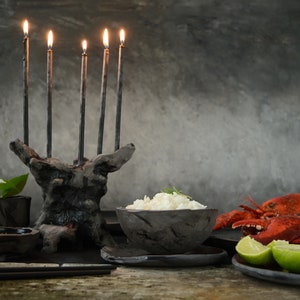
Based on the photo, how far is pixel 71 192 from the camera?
1822 mm

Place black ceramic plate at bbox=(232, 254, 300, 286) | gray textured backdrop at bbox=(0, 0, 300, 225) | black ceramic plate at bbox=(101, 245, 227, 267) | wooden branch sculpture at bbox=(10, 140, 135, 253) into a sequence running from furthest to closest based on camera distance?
1. gray textured backdrop at bbox=(0, 0, 300, 225)
2. wooden branch sculpture at bbox=(10, 140, 135, 253)
3. black ceramic plate at bbox=(101, 245, 227, 267)
4. black ceramic plate at bbox=(232, 254, 300, 286)

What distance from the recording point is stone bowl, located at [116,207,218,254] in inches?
61.7

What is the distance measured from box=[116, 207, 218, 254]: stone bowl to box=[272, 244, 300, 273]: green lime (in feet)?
0.85

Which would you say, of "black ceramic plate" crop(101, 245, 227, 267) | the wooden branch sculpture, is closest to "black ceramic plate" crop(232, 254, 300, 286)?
"black ceramic plate" crop(101, 245, 227, 267)

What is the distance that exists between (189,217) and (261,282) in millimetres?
263

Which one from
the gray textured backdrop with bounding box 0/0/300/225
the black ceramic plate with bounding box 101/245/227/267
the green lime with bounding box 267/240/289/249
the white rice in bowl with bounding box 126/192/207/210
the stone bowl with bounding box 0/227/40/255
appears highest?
the gray textured backdrop with bounding box 0/0/300/225

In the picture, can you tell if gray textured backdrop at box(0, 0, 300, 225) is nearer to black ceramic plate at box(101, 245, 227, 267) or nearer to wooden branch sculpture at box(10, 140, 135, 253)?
wooden branch sculpture at box(10, 140, 135, 253)

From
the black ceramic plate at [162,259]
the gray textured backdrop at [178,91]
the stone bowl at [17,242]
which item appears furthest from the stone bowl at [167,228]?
the gray textured backdrop at [178,91]

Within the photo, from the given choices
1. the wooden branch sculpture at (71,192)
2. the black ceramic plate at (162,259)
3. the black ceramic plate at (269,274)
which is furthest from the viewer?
the wooden branch sculpture at (71,192)

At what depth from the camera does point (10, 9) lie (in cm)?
276

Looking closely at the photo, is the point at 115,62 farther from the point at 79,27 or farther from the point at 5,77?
the point at 5,77

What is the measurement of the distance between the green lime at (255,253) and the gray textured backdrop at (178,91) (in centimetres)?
129

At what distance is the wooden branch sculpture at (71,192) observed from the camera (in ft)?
5.82

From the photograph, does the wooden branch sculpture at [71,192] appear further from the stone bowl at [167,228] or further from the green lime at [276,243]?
the green lime at [276,243]
